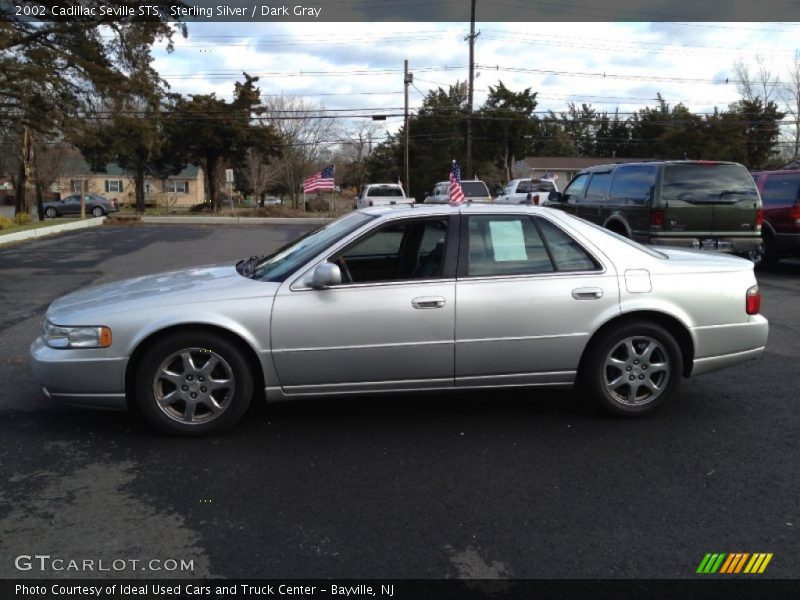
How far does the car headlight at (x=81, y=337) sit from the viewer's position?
14.2ft

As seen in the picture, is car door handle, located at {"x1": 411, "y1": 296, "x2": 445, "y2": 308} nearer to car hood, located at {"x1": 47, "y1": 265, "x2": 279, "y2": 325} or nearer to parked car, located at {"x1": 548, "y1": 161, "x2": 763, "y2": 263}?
car hood, located at {"x1": 47, "y1": 265, "x2": 279, "y2": 325}

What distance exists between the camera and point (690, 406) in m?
5.25

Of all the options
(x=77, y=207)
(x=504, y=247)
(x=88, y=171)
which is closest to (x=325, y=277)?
(x=504, y=247)

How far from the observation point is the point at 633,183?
1150 cm

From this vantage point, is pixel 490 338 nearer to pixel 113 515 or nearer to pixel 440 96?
pixel 113 515

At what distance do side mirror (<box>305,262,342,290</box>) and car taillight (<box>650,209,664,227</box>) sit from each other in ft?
25.2

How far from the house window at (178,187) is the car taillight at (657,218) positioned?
215 ft

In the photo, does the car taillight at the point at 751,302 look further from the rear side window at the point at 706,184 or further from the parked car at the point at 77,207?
the parked car at the point at 77,207

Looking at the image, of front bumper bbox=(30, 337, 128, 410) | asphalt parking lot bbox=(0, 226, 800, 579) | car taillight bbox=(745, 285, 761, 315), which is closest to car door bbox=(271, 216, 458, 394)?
asphalt parking lot bbox=(0, 226, 800, 579)

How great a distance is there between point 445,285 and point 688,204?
24.8 ft

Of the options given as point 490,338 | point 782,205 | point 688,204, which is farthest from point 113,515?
point 782,205
